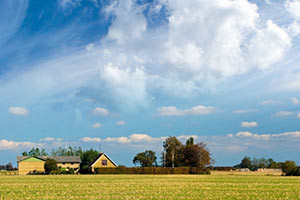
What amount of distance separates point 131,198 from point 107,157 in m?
101

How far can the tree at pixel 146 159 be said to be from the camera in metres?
138

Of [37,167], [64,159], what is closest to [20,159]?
[37,167]

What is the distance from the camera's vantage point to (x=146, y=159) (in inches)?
5487

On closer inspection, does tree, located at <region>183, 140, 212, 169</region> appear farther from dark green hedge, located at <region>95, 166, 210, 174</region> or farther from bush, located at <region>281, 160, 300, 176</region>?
bush, located at <region>281, 160, 300, 176</region>

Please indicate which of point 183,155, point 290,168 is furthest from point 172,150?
point 290,168

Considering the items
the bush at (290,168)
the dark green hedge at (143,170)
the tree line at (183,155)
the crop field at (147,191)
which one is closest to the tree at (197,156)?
the tree line at (183,155)

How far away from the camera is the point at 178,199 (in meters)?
21.7

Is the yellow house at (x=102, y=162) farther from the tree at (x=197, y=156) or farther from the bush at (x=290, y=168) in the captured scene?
the bush at (x=290, y=168)

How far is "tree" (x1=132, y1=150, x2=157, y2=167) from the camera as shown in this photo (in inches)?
5443

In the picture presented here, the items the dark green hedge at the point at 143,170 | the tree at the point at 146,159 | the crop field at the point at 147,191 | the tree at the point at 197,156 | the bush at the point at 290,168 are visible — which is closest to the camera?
the crop field at the point at 147,191

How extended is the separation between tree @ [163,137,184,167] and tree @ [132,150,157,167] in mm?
18705

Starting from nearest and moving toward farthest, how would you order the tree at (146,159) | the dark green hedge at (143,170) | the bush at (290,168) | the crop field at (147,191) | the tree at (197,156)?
A: the crop field at (147,191), the bush at (290,168), the dark green hedge at (143,170), the tree at (197,156), the tree at (146,159)

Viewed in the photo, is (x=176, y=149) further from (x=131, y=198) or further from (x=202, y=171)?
(x=131, y=198)

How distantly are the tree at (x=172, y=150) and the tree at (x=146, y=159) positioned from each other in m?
18.7
